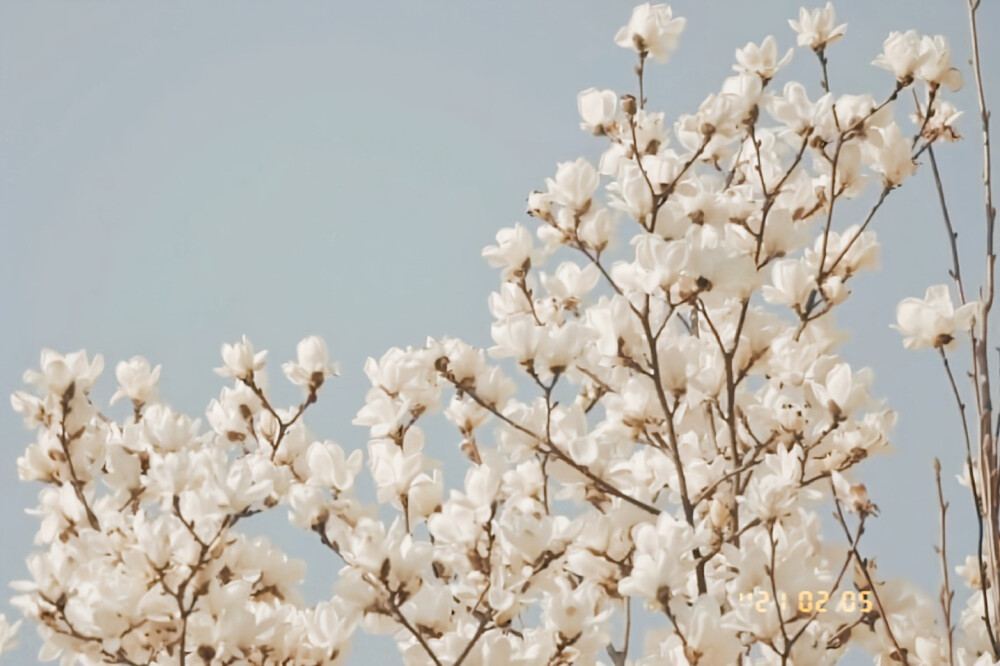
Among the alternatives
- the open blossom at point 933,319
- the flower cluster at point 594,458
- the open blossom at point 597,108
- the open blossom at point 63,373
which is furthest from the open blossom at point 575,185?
the open blossom at point 63,373

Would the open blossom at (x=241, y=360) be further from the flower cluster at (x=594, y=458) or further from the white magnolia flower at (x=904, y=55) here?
the white magnolia flower at (x=904, y=55)

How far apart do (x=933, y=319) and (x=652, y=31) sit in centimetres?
34

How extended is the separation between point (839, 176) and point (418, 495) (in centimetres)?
42

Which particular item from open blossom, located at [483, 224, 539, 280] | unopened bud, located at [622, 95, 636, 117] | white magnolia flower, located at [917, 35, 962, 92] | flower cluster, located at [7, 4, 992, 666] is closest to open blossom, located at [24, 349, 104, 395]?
flower cluster, located at [7, 4, 992, 666]

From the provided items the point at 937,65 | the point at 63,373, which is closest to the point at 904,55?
the point at 937,65

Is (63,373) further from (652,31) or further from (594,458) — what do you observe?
(652,31)

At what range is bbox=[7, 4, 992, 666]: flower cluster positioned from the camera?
0.67 meters

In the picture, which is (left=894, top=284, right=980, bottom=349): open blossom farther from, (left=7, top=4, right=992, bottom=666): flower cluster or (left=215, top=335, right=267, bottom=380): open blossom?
(left=215, top=335, right=267, bottom=380): open blossom

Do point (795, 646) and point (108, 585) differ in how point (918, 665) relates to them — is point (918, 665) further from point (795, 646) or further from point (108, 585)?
point (108, 585)

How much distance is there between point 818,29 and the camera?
94 cm

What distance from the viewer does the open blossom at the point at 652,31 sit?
916 millimetres

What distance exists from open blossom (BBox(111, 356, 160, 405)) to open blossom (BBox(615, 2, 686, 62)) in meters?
0.49
